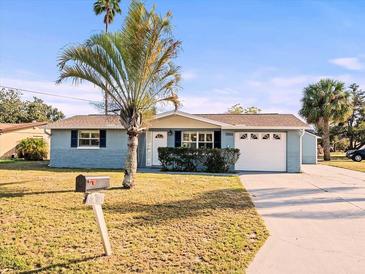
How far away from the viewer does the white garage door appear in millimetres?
17531

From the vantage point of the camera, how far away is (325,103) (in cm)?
2777

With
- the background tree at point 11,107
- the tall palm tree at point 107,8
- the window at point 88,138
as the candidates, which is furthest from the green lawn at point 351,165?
the background tree at point 11,107

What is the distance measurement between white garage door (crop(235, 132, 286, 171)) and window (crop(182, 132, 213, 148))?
1612mm

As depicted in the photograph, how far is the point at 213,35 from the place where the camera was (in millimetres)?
14508

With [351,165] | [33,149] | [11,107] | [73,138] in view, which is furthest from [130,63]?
[11,107]

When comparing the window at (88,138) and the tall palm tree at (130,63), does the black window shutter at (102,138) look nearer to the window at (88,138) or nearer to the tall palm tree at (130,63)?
the window at (88,138)

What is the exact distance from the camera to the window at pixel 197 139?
719 inches

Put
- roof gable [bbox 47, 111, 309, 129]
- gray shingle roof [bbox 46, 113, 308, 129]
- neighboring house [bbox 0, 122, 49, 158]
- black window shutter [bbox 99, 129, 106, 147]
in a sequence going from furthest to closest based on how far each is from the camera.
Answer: neighboring house [bbox 0, 122, 49, 158] < black window shutter [bbox 99, 129, 106, 147] < gray shingle roof [bbox 46, 113, 308, 129] < roof gable [bbox 47, 111, 309, 129]

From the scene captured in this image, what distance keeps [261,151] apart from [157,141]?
20.9 ft

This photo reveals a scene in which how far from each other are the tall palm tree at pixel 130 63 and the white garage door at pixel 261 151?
8.50 meters

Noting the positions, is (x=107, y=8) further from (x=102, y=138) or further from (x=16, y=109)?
(x=16, y=109)

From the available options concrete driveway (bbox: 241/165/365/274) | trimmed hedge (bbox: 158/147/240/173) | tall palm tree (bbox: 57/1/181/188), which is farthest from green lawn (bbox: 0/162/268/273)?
trimmed hedge (bbox: 158/147/240/173)

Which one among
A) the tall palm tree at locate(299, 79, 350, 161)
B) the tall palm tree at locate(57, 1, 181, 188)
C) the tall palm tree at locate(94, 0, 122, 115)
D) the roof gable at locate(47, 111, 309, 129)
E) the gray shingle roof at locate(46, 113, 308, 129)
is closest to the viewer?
the tall palm tree at locate(57, 1, 181, 188)

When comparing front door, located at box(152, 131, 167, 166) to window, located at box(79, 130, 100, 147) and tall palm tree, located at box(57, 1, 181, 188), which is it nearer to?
window, located at box(79, 130, 100, 147)
